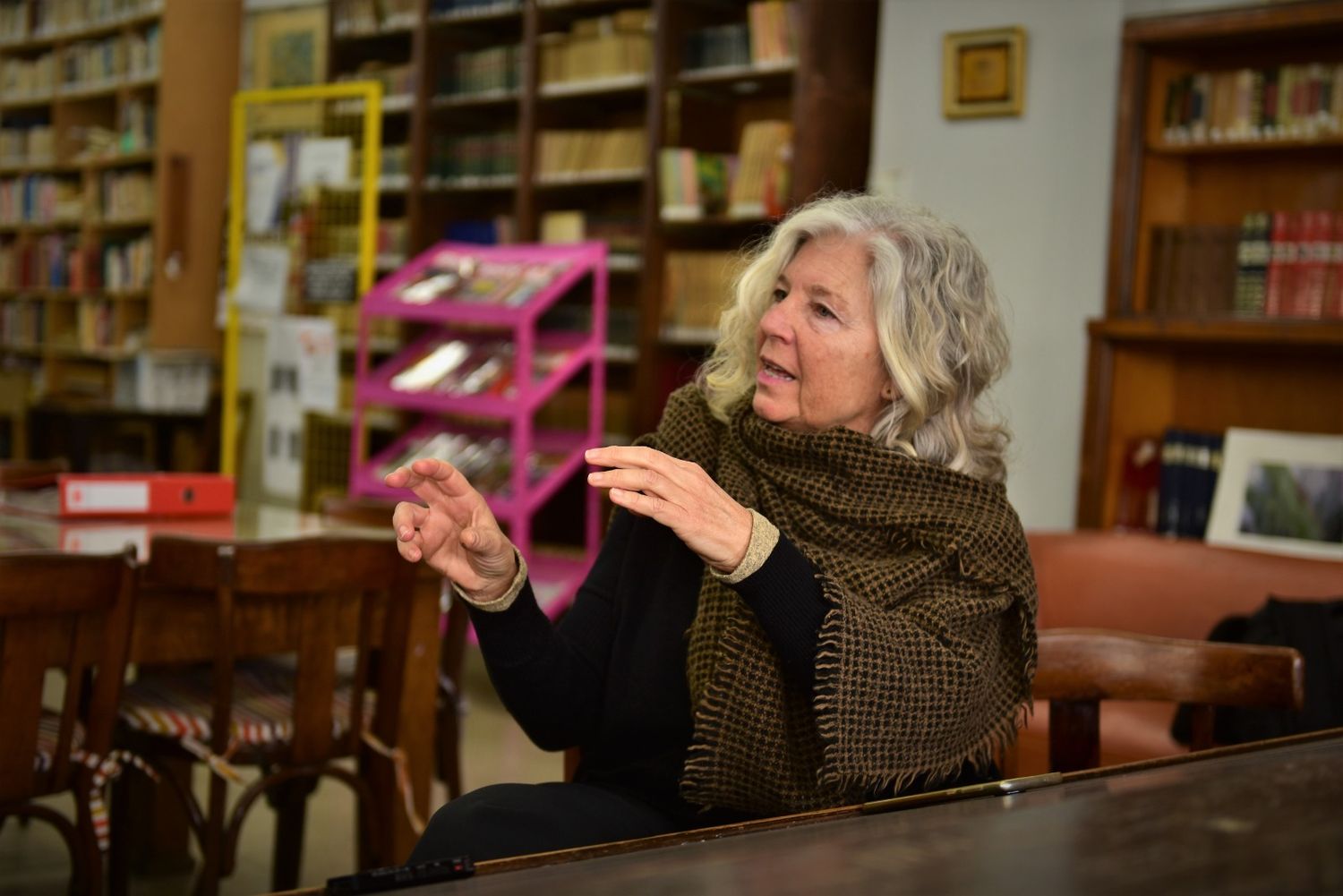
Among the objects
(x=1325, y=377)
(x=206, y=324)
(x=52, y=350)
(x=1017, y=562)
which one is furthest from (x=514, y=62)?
(x=1017, y=562)

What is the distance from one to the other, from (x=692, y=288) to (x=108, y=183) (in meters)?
4.25

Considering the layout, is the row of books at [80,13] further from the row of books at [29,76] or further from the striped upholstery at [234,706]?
the striped upholstery at [234,706]

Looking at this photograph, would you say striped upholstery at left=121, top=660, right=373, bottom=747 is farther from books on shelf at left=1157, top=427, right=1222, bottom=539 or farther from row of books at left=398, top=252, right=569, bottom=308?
books on shelf at left=1157, top=427, right=1222, bottom=539

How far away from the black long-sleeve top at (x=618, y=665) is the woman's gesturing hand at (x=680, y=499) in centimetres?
17

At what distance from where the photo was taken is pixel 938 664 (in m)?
1.55

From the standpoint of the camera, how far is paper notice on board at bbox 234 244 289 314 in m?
5.73

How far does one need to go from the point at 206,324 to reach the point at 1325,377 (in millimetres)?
5602

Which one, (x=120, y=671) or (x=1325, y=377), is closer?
(x=120, y=671)

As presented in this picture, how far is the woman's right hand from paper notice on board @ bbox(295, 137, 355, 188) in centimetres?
417

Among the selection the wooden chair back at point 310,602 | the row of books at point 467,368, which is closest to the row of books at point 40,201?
the row of books at point 467,368

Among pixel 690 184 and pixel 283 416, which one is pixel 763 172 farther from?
pixel 283 416

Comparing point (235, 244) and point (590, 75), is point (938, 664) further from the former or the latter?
point (235, 244)

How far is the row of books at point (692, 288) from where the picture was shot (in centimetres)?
504

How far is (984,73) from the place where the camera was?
13.5 feet
